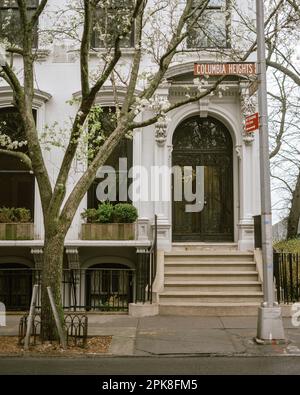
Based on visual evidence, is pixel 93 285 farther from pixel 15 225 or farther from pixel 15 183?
pixel 15 183

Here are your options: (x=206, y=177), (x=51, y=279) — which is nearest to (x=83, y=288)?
(x=206, y=177)

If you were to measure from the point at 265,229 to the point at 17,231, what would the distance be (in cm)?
712

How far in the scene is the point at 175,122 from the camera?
14.6 metres

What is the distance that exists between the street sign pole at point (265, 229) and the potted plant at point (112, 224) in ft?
16.4

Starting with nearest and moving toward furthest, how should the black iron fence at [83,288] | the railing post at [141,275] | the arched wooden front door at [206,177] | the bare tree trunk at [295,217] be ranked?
1. the railing post at [141,275]
2. the black iron fence at [83,288]
3. the arched wooden front door at [206,177]
4. the bare tree trunk at [295,217]

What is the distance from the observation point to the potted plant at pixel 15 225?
13.6 meters

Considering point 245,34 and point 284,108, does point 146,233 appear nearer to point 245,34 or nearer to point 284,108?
point 245,34

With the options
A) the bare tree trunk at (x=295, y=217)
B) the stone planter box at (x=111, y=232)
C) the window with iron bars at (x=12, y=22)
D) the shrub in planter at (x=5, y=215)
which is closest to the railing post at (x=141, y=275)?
the stone planter box at (x=111, y=232)

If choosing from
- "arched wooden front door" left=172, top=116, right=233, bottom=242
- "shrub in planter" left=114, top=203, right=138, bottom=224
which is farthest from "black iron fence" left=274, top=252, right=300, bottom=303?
"shrub in planter" left=114, top=203, right=138, bottom=224

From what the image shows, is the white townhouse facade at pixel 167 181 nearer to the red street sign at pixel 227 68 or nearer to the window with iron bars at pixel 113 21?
the window with iron bars at pixel 113 21

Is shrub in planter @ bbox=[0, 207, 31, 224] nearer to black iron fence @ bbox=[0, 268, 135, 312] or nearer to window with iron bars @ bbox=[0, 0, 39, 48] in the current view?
black iron fence @ bbox=[0, 268, 135, 312]

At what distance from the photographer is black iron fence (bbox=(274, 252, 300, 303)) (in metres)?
12.5

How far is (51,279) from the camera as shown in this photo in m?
8.99

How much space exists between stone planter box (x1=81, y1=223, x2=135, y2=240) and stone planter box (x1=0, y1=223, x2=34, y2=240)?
5.10 ft
